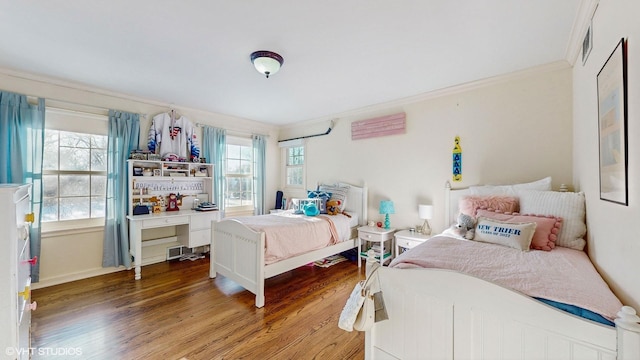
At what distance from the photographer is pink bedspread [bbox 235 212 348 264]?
2619mm

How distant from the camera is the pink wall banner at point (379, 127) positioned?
3535 millimetres

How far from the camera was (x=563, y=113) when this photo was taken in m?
2.43

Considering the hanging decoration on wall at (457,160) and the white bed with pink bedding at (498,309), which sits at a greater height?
the hanging decoration on wall at (457,160)

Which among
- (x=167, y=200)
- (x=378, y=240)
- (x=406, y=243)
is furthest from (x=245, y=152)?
(x=406, y=243)

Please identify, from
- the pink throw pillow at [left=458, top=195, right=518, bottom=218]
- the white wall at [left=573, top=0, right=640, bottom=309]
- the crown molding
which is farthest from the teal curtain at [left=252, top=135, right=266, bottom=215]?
the white wall at [left=573, top=0, right=640, bottom=309]

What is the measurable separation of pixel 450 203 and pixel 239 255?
2.54m

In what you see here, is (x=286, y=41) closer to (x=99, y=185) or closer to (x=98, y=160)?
(x=98, y=160)

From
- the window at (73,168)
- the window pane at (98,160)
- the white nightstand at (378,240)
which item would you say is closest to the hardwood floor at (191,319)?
the white nightstand at (378,240)

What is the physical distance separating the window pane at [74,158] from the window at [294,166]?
10.0ft

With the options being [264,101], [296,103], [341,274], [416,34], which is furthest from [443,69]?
[341,274]

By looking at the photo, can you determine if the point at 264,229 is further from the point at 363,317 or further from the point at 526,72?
the point at 526,72

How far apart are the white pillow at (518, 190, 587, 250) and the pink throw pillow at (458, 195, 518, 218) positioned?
16cm

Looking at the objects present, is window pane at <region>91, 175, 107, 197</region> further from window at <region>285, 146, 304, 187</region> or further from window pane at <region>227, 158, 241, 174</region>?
window at <region>285, 146, 304, 187</region>

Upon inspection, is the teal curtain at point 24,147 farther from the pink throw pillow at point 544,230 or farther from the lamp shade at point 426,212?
the pink throw pillow at point 544,230
